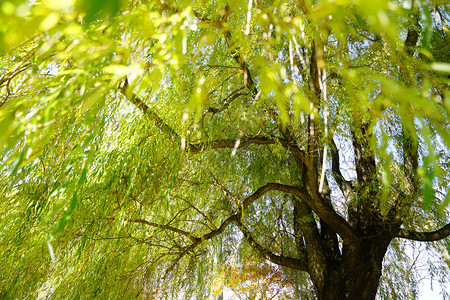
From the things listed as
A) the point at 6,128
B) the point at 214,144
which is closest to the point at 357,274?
the point at 214,144

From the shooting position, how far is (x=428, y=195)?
0.52m

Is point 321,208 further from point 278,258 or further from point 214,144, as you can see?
point 214,144

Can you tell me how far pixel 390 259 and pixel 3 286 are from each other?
143 inches

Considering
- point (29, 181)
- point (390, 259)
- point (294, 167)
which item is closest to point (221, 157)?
point (294, 167)

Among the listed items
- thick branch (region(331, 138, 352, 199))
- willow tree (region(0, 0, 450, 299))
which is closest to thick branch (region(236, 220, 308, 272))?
willow tree (region(0, 0, 450, 299))

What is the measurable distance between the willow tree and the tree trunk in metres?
0.01

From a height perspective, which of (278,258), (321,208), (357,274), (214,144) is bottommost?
(357,274)

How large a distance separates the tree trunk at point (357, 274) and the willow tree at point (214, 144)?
0.01 m

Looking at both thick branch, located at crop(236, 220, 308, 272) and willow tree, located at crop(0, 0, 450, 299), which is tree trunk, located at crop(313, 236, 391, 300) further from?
thick branch, located at crop(236, 220, 308, 272)

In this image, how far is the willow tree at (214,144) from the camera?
2.37ft

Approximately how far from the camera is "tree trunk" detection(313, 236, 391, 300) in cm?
282

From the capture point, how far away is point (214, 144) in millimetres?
2254

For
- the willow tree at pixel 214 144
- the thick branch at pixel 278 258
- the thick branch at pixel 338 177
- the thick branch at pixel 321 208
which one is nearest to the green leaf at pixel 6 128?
the willow tree at pixel 214 144

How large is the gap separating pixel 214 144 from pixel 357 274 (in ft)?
5.50
